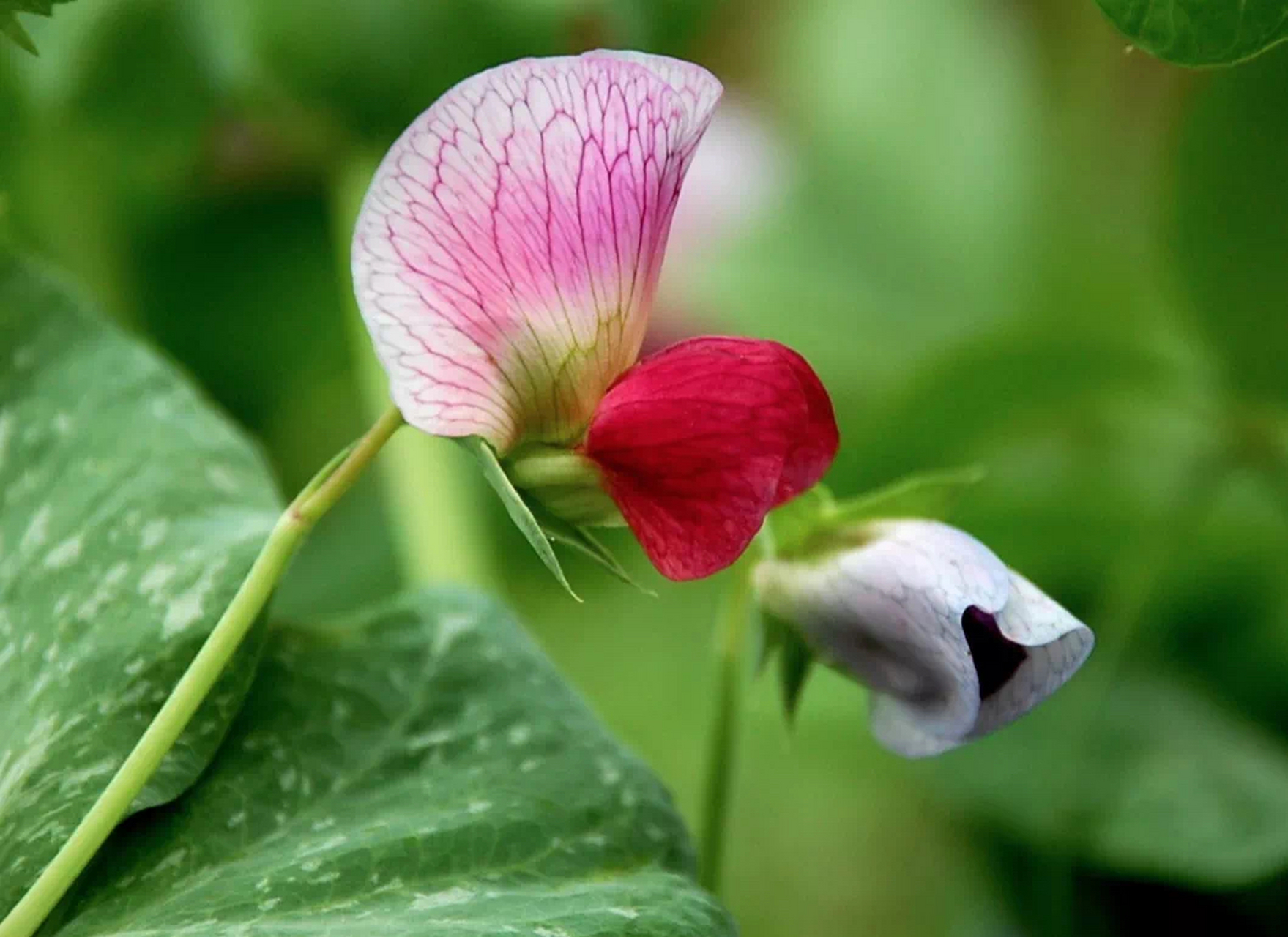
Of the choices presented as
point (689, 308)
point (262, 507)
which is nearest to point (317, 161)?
point (689, 308)

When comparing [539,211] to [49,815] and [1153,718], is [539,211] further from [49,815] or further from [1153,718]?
[1153,718]

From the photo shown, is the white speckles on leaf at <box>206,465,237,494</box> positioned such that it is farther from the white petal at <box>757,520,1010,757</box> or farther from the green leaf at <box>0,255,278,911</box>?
the white petal at <box>757,520,1010,757</box>

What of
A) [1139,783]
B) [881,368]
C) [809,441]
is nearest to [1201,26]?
[809,441]

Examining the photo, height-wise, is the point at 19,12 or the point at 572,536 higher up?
the point at 19,12

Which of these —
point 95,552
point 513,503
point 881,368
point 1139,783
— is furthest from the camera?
point 881,368

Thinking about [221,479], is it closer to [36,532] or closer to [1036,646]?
[36,532]

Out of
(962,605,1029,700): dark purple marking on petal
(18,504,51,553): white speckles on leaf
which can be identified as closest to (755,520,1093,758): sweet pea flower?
(962,605,1029,700): dark purple marking on petal

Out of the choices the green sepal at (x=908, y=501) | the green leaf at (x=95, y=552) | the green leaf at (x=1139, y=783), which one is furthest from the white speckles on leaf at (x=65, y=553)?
the green leaf at (x=1139, y=783)
